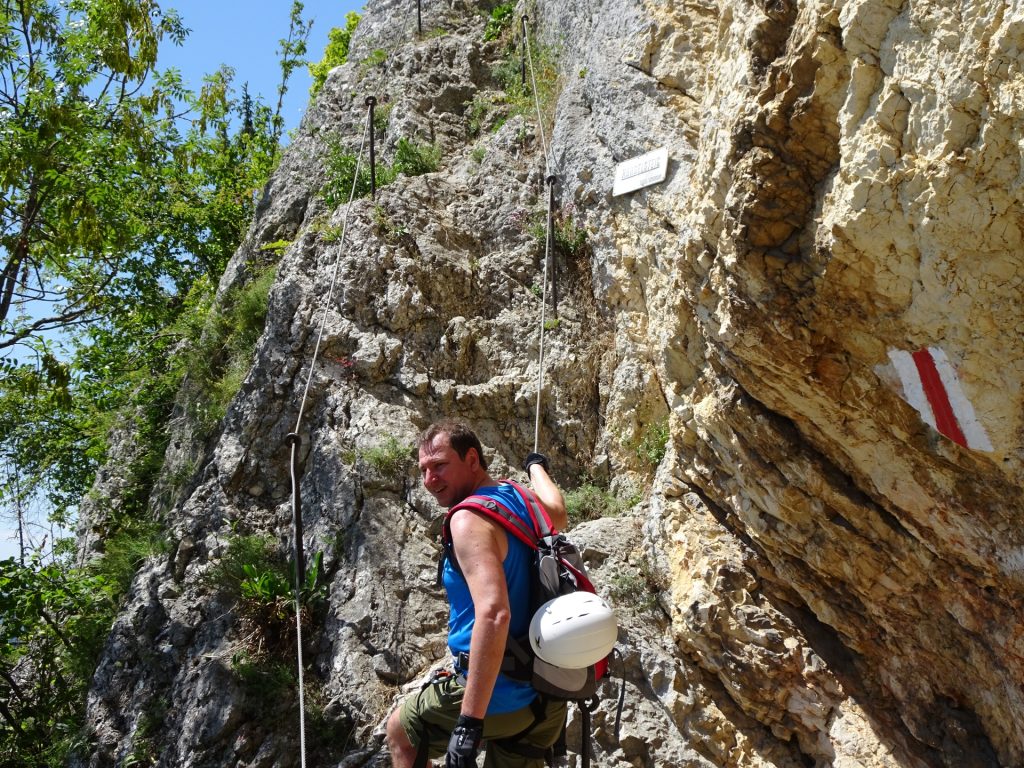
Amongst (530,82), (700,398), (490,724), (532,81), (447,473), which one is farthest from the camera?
(530,82)

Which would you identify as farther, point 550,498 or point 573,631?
point 550,498

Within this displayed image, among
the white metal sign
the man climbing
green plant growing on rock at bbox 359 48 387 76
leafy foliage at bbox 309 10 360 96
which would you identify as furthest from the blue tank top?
leafy foliage at bbox 309 10 360 96

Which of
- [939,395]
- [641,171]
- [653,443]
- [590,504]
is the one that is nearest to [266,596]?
[590,504]

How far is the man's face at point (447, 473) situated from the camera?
11.6 ft

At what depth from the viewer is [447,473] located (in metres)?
3.53

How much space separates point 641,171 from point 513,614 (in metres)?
4.67

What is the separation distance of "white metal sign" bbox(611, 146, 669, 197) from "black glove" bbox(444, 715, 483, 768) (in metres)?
4.94

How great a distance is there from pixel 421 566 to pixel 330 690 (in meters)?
1.09

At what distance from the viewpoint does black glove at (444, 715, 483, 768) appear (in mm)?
2895

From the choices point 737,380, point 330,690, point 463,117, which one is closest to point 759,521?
point 737,380

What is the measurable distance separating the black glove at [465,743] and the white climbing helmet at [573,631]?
0.36m

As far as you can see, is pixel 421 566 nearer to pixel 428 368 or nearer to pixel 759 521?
pixel 428 368

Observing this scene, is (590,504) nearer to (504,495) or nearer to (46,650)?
(504,495)

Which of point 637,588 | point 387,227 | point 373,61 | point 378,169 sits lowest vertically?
point 637,588
